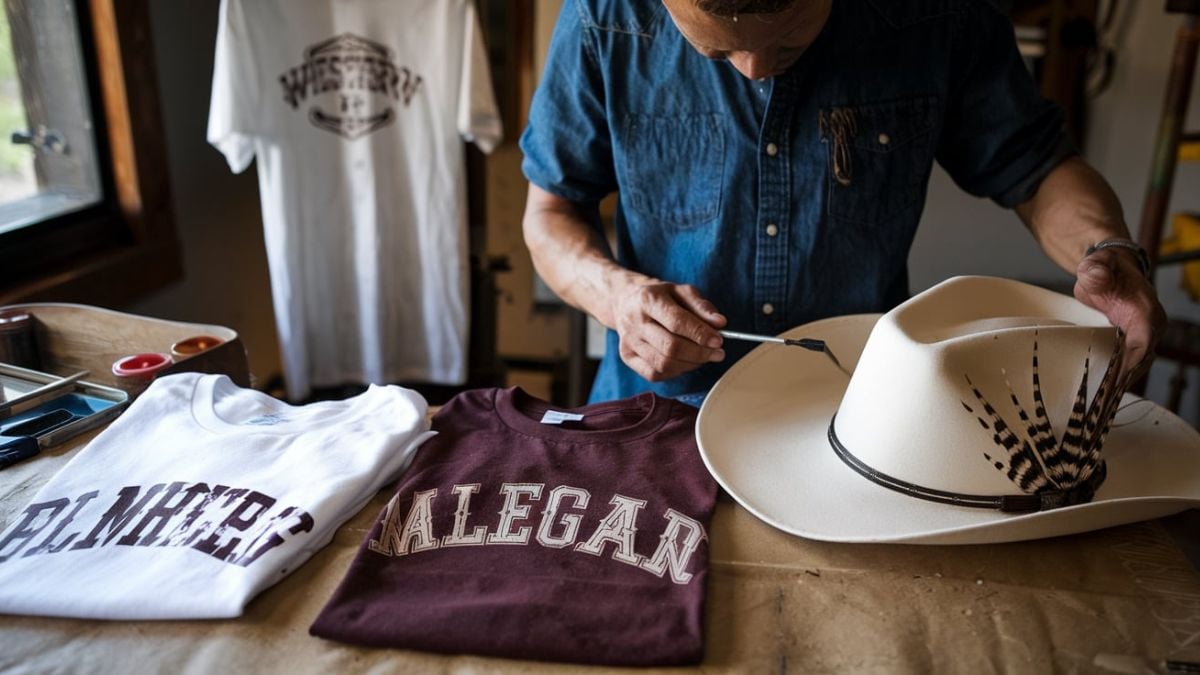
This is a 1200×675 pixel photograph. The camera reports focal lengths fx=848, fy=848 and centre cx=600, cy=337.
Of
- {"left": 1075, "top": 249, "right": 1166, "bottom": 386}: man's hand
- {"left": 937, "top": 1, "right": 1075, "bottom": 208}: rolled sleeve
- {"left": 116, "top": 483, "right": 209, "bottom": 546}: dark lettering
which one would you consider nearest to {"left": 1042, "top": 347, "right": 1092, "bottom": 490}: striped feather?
{"left": 1075, "top": 249, "right": 1166, "bottom": 386}: man's hand

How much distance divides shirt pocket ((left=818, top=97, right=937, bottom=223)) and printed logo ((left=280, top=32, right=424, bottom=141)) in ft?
3.83

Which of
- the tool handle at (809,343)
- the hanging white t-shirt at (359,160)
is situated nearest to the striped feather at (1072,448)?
the tool handle at (809,343)

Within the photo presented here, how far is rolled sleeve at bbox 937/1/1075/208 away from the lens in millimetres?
1089

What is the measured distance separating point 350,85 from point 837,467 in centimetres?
154

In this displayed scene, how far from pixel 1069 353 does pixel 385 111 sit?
162 centimetres

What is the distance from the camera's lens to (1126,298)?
2.92ft

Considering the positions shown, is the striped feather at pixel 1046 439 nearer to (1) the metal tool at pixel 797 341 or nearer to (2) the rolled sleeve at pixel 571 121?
(1) the metal tool at pixel 797 341

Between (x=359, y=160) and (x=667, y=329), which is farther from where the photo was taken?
(x=359, y=160)

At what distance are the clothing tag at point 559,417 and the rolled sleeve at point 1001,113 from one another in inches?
26.4

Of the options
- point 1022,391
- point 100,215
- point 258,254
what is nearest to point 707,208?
point 1022,391

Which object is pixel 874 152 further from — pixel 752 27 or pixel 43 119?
pixel 43 119

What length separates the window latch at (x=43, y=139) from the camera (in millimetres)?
1589

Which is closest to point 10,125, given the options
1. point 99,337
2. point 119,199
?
point 119,199

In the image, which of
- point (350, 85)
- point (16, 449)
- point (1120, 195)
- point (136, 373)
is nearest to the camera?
point (16, 449)
